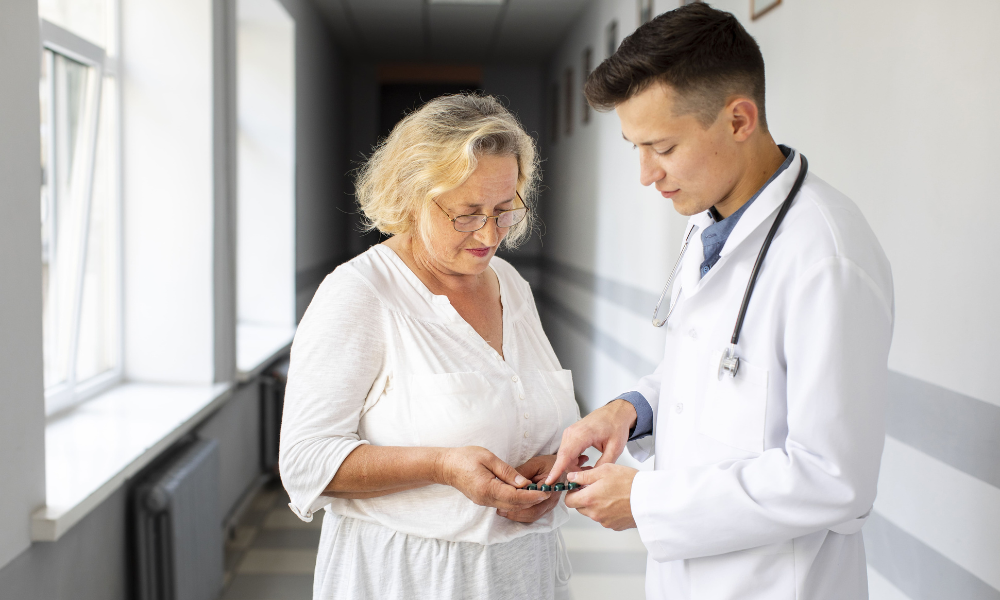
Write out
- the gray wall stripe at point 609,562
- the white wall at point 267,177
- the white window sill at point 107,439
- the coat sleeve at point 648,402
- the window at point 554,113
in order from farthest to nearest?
the window at point 554,113
the white wall at point 267,177
the gray wall stripe at point 609,562
the white window sill at point 107,439
the coat sleeve at point 648,402

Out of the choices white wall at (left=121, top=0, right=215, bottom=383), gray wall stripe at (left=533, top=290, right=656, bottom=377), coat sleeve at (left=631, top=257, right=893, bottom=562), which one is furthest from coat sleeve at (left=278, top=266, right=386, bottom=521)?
gray wall stripe at (left=533, top=290, right=656, bottom=377)

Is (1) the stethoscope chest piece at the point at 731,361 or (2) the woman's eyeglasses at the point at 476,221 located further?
(2) the woman's eyeglasses at the point at 476,221

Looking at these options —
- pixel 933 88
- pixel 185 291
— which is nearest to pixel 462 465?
pixel 933 88

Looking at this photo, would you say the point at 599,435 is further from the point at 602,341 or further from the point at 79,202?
the point at 602,341

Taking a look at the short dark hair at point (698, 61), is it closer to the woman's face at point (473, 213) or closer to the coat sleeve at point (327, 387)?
the woman's face at point (473, 213)

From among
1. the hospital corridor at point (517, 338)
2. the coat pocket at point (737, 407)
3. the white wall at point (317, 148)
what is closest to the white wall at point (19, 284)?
the hospital corridor at point (517, 338)

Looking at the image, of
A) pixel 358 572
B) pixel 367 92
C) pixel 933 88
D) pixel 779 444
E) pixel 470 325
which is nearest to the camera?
pixel 779 444

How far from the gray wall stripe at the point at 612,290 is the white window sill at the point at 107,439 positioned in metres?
2.43

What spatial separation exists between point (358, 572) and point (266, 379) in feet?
9.83

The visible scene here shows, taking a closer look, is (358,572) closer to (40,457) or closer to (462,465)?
(462,465)

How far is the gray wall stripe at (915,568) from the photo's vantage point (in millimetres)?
1603

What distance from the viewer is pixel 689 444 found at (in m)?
1.30

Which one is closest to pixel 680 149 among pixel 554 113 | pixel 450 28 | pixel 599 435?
pixel 599 435

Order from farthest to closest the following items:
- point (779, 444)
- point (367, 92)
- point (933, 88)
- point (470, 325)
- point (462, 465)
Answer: point (367, 92) → point (933, 88) → point (470, 325) → point (462, 465) → point (779, 444)
